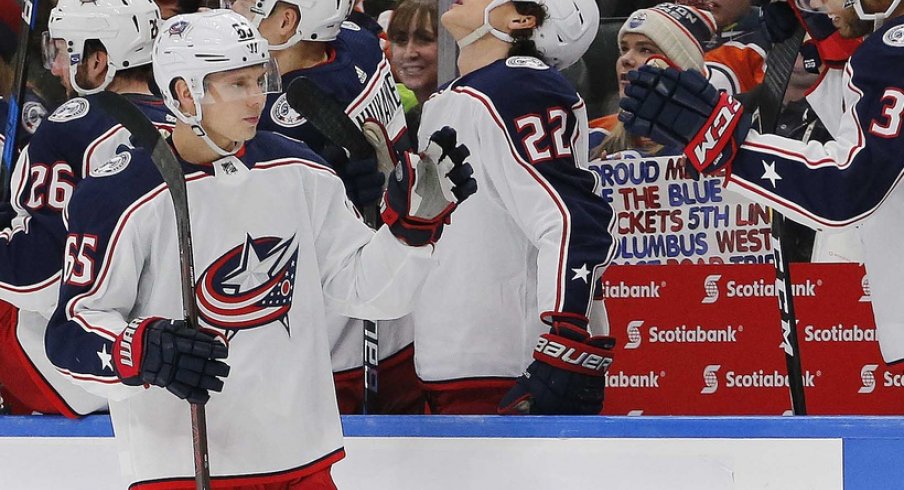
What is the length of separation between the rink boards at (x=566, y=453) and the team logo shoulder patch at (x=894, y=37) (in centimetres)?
71

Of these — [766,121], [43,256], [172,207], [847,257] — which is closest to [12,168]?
[43,256]

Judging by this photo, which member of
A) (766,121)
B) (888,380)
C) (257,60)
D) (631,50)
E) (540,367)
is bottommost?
(888,380)

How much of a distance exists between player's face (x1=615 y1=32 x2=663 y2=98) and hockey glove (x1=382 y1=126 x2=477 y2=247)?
1110 mm

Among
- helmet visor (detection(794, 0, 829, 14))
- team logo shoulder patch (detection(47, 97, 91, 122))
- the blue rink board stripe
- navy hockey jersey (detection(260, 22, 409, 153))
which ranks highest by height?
helmet visor (detection(794, 0, 829, 14))

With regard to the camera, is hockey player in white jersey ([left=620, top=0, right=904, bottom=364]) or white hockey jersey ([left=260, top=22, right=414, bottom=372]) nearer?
hockey player in white jersey ([left=620, top=0, right=904, bottom=364])

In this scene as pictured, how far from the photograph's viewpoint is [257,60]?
8.20ft

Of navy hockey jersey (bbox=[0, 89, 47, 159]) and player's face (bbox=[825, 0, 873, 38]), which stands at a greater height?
player's face (bbox=[825, 0, 873, 38])

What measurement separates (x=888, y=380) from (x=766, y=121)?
0.77 metres

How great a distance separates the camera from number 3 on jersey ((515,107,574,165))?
2990mm

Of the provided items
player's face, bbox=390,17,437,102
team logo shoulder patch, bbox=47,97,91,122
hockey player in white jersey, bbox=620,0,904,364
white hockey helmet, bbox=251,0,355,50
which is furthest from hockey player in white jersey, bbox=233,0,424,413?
hockey player in white jersey, bbox=620,0,904,364

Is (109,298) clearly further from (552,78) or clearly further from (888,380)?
(888,380)

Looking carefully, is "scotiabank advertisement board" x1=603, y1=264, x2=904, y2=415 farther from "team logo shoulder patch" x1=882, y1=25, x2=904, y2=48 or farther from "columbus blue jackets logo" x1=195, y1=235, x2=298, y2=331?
"columbus blue jackets logo" x1=195, y1=235, x2=298, y2=331

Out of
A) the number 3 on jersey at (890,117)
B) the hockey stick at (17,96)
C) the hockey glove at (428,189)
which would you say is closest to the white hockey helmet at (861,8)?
the number 3 on jersey at (890,117)

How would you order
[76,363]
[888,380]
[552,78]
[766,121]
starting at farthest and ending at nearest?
[888,380], [552,78], [766,121], [76,363]
